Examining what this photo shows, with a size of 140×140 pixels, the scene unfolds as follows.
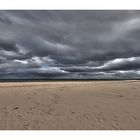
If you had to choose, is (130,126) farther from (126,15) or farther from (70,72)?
(126,15)

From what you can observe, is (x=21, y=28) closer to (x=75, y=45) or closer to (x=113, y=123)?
(x=75, y=45)

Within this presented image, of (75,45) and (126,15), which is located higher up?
(126,15)

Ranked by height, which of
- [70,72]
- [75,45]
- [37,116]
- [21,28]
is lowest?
[37,116]

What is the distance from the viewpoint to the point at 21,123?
9.36 ft

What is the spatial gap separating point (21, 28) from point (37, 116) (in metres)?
1.62

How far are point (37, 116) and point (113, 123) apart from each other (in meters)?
1.21

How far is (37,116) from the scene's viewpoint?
3.02 m

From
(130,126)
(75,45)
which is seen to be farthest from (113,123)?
(75,45)
